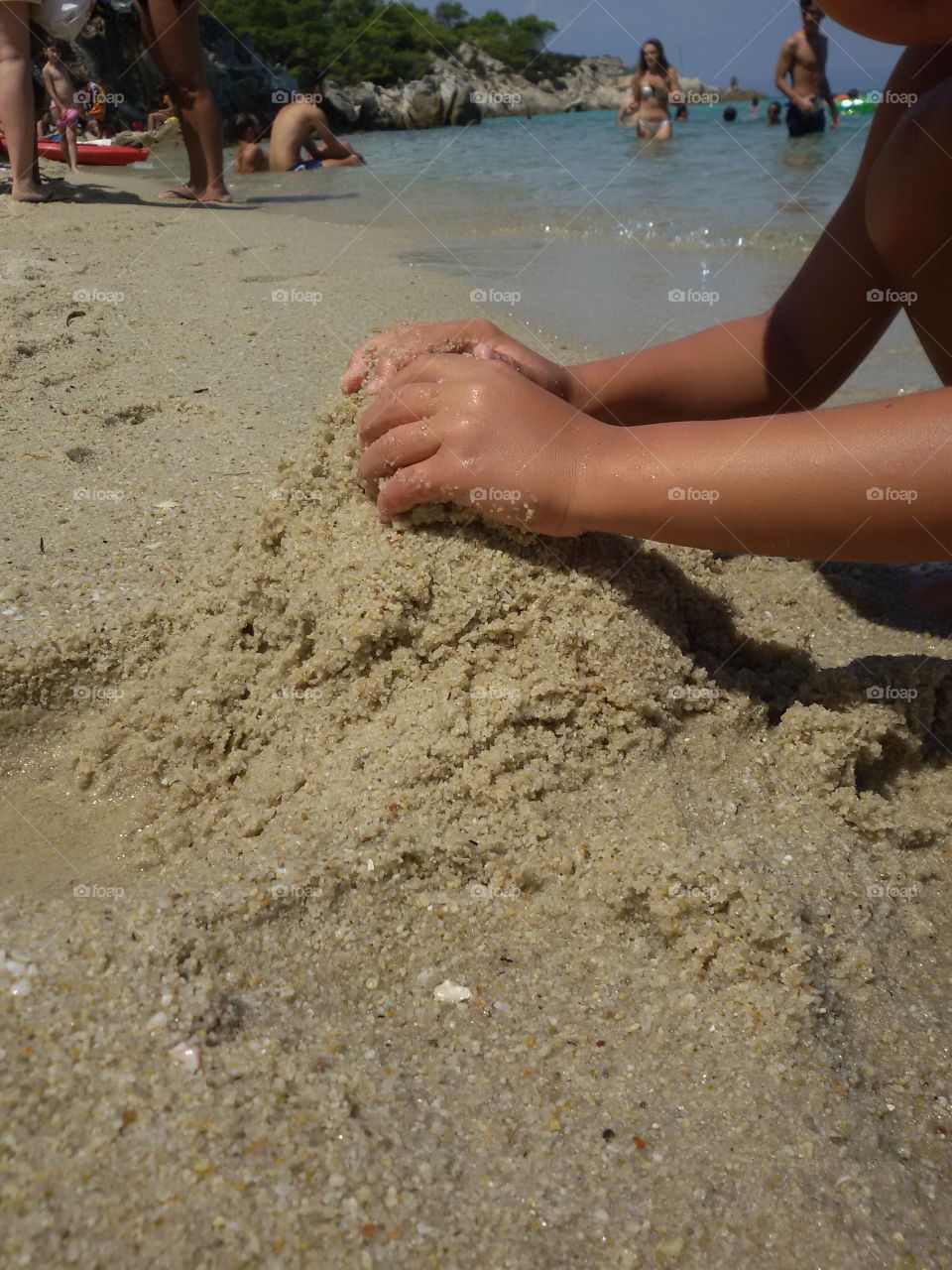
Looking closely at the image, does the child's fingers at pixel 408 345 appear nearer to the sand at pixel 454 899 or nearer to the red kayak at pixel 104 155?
the sand at pixel 454 899

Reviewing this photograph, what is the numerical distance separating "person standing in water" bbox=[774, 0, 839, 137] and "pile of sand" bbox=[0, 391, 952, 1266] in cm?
1342

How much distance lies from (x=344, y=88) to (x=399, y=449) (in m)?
30.9

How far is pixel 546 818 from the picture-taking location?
4.25 feet

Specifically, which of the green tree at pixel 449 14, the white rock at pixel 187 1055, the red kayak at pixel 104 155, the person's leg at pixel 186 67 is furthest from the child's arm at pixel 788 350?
the green tree at pixel 449 14

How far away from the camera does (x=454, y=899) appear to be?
1.21 meters

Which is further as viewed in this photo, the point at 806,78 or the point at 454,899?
the point at 806,78

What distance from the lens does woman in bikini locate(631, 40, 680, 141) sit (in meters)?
16.0

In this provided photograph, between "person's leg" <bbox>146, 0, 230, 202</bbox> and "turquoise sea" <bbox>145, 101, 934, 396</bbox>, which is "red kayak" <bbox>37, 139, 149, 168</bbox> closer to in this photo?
"turquoise sea" <bbox>145, 101, 934, 396</bbox>

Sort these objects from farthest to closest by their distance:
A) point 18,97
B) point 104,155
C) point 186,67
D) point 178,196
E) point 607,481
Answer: point 104,155, point 178,196, point 186,67, point 18,97, point 607,481

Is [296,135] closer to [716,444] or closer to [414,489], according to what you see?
[414,489]

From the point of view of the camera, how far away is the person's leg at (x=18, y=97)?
15.8 ft

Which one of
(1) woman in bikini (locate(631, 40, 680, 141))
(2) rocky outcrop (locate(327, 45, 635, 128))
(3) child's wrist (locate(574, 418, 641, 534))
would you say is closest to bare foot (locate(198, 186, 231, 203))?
(3) child's wrist (locate(574, 418, 641, 534))

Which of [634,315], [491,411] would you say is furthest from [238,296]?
[491,411]

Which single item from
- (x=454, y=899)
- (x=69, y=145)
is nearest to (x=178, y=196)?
(x=69, y=145)
